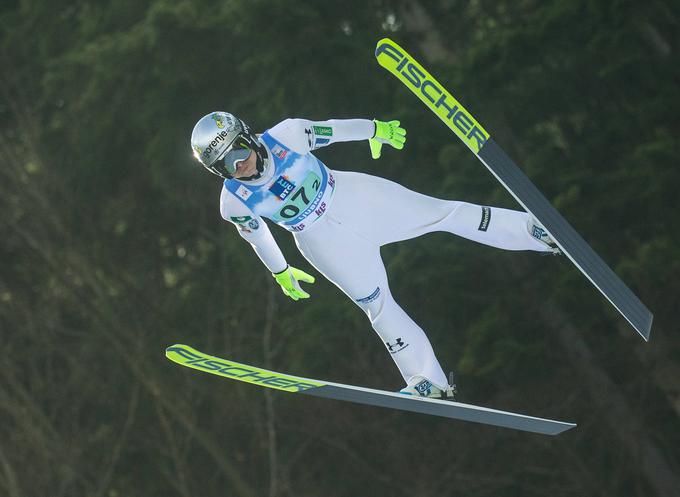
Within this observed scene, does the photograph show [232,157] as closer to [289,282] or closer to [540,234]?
[289,282]

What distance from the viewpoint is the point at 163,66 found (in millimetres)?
11539

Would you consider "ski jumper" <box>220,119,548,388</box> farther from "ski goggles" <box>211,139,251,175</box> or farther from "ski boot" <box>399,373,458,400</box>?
"ski goggles" <box>211,139,251,175</box>

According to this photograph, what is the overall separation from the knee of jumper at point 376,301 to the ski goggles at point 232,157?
94 centimetres

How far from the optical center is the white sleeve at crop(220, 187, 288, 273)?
20.4 feet

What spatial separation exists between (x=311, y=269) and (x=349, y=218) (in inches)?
224

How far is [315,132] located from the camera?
6258 millimetres

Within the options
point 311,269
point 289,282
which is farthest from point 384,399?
point 311,269

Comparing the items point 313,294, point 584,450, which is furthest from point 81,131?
point 584,450

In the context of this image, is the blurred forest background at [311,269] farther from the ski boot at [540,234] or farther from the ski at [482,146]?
the ski at [482,146]

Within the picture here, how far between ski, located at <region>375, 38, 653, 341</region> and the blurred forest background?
13.2 feet

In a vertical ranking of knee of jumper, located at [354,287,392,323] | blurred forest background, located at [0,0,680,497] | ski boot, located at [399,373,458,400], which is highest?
blurred forest background, located at [0,0,680,497]

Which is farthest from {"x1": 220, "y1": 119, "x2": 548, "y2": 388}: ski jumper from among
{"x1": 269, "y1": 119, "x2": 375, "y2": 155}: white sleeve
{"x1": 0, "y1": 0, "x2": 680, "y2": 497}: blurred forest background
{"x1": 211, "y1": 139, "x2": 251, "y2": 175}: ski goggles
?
{"x1": 0, "y1": 0, "x2": 680, "y2": 497}: blurred forest background

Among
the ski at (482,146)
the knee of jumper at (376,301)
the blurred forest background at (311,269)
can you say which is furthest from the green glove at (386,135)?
the blurred forest background at (311,269)

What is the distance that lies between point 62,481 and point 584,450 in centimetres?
520
